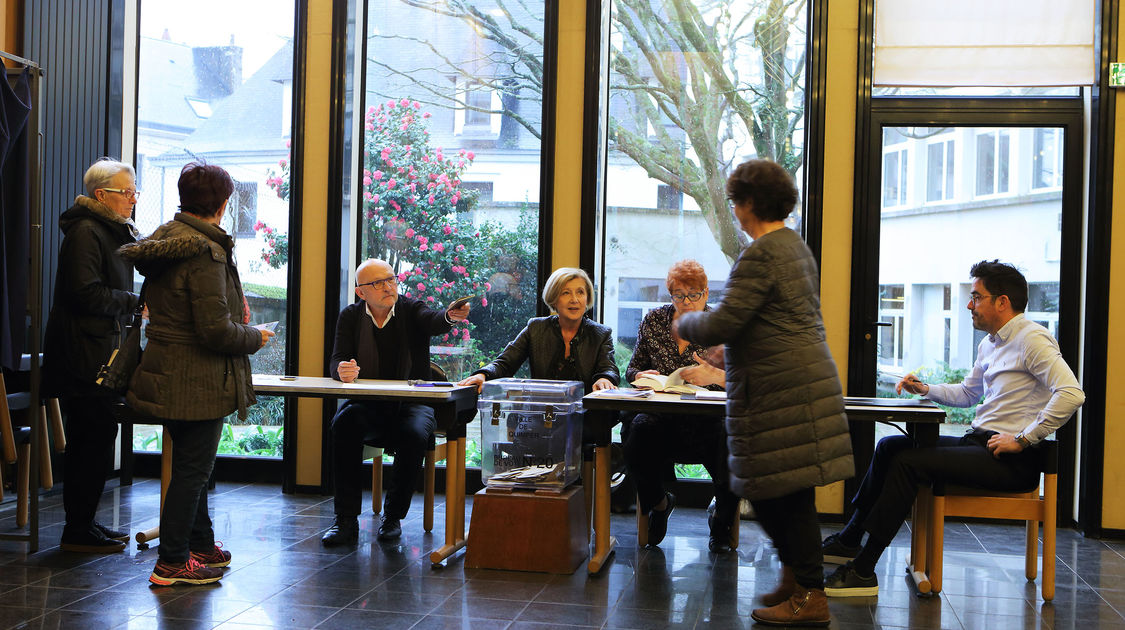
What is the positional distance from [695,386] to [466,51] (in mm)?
2432

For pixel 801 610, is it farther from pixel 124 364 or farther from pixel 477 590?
pixel 124 364

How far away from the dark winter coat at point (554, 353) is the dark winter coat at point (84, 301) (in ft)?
4.97

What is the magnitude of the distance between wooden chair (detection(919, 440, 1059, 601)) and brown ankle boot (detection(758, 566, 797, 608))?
0.68 m

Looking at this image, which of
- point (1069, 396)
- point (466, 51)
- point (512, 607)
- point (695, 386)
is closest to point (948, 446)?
point (1069, 396)

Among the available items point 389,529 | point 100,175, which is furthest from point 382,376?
point 100,175

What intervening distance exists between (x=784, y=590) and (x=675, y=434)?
3.21 feet

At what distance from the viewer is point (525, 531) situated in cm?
379

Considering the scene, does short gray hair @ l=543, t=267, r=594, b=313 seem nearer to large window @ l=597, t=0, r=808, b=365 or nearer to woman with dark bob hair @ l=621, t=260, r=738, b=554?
woman with dark bob hair @ l=621, t=260, r=738, b=554

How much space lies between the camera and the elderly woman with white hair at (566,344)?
Answer: 14.2 feet

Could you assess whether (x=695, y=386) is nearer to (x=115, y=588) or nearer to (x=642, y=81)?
(x=642, y=81)

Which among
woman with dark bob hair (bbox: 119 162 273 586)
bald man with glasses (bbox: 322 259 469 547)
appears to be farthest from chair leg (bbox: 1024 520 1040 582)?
woman with dark bob hair (bbox: 119 162 273 586)

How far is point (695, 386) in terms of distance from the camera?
4047 millimetres

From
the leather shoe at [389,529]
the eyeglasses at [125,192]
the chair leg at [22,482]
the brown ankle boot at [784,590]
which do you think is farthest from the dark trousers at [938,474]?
the chair leg at [22,482]

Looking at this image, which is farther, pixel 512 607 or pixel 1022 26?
pixel 1022 26
